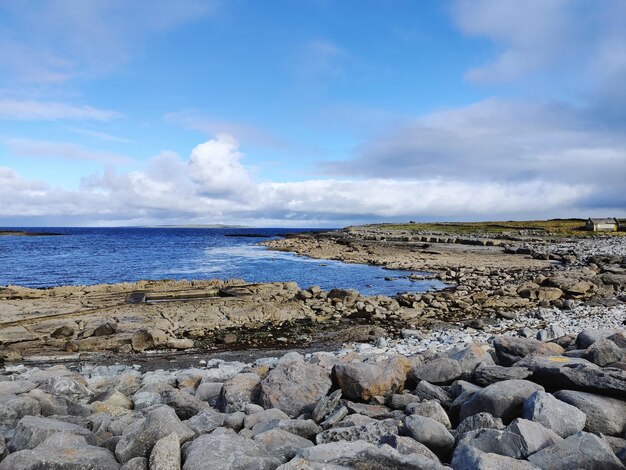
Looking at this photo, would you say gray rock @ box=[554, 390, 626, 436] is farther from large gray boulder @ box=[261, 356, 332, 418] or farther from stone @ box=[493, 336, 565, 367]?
large gray boulder @ box=[261, 356, 332, 418]

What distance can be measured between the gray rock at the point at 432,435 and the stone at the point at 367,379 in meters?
1.60

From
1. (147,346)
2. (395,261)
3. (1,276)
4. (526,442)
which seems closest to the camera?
(526,442)

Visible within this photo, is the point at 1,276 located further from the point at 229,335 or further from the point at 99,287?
the point at 229,335

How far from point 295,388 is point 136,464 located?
295cm

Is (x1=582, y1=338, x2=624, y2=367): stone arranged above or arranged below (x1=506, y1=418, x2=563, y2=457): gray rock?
above

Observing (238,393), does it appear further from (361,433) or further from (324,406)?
(361,433)

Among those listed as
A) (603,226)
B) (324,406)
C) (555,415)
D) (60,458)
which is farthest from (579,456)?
(603,226)

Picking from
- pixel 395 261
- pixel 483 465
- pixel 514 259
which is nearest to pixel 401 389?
pixel 483 465

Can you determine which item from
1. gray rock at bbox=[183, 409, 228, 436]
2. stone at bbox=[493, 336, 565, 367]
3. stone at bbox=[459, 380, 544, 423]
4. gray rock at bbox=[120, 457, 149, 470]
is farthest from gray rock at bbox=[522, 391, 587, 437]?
gray rock at bbox=[120, 457, 149, 470]

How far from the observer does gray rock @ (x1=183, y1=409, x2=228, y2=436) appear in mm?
6027

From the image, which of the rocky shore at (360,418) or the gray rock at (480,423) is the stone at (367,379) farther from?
the gray rock at (480,423)

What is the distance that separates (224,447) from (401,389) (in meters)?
3.39

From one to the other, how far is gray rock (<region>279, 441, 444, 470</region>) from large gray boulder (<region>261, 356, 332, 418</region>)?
6.85 ft

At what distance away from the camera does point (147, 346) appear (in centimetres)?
1520
